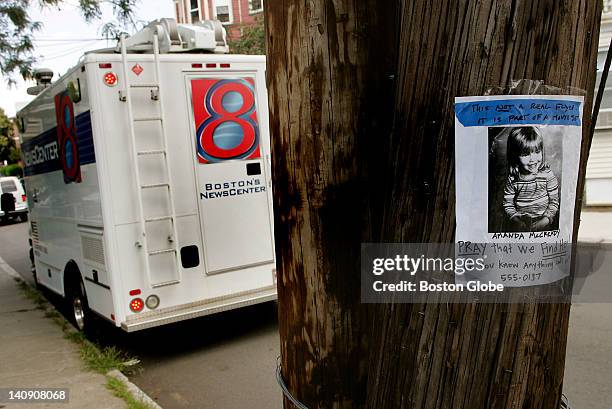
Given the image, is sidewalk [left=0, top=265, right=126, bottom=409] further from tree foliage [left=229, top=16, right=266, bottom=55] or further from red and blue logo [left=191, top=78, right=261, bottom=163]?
tree foliage [left=229, top=16, right=266, bottom=55]

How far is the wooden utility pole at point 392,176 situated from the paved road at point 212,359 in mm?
3348

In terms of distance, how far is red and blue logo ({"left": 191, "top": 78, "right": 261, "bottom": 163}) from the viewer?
5727 mm

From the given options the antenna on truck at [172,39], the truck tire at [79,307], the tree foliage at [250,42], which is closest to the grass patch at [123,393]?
the truck tire at [79,307]

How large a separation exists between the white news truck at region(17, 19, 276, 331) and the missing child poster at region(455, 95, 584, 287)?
177 inches

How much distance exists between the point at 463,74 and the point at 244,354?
16.9ft

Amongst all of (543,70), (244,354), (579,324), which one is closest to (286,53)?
(543,70)

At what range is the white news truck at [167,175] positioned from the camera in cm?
535

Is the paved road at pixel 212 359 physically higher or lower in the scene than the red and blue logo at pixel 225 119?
lower

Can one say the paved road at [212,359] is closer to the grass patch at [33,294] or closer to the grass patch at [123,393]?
the grass patch at [123,393]

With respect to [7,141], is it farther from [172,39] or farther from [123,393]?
[123,393]

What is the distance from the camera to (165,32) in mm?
5848

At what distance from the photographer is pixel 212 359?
5934 mm

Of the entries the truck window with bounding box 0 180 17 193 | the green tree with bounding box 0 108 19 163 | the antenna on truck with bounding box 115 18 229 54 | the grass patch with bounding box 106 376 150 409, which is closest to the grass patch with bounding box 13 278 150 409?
the grass patch with bounding box 106 376 150 409

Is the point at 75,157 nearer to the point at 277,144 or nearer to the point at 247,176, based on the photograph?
the point at 247,176
